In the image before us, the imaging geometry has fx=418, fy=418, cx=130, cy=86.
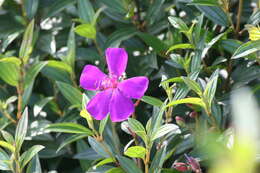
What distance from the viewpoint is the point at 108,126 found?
116cm

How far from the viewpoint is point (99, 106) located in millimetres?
859

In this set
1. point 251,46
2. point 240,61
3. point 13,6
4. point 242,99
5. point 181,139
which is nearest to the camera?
point 242,99

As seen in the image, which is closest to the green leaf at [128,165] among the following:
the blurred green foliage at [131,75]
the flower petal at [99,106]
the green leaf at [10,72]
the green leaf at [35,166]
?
the blurred green foliage at [131,75]

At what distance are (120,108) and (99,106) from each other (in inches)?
1.9

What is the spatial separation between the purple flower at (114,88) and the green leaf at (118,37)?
328 millimetres

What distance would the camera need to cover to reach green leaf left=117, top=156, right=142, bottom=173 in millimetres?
875

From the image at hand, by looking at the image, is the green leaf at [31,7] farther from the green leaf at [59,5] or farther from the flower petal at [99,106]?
the flower petal at [99,106]

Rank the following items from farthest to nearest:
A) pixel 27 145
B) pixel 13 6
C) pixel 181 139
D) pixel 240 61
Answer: pixel 13 6 → pixel 27 145 → pixel 240 61 → pixel 181 139

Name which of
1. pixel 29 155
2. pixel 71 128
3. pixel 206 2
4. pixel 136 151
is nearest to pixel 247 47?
pixel 206 2

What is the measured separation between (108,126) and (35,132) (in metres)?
0.23

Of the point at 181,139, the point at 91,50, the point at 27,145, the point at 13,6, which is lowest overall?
the point at 27,145

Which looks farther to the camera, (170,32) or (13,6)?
(13,6)

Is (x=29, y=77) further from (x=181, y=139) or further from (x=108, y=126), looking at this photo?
(x=181, y=139)

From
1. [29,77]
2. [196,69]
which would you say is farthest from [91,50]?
[196,69]
